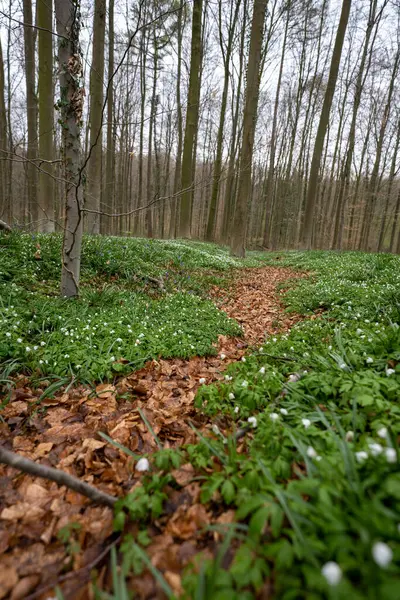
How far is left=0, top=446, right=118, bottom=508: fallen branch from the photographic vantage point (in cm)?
161

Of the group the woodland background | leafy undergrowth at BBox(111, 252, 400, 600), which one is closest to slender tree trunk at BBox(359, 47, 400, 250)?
the woodland background

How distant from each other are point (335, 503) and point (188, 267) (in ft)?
25.8

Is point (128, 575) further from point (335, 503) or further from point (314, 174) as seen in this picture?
point (314, 174)

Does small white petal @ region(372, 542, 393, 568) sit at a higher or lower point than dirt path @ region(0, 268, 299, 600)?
higher

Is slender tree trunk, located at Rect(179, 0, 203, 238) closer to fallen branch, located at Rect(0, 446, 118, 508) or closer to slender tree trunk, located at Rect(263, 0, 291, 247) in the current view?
slender tree trunk, located at Rect(263, 0, 291, 247)

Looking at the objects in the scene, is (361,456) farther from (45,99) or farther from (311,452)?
(45,99)

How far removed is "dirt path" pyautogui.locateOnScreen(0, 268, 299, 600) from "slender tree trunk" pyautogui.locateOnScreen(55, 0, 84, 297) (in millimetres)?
2295

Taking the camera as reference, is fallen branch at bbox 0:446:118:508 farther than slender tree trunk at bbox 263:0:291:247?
No

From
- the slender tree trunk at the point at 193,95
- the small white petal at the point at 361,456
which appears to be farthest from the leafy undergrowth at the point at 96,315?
the slender tree trunk at the point at 193,95

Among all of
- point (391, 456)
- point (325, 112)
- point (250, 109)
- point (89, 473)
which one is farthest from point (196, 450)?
point (325, 112)

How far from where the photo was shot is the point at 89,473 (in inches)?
82.8

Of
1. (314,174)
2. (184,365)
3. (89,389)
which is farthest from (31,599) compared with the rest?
(314,174)

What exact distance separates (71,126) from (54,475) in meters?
4.52

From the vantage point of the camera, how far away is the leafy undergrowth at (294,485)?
1.08 m
